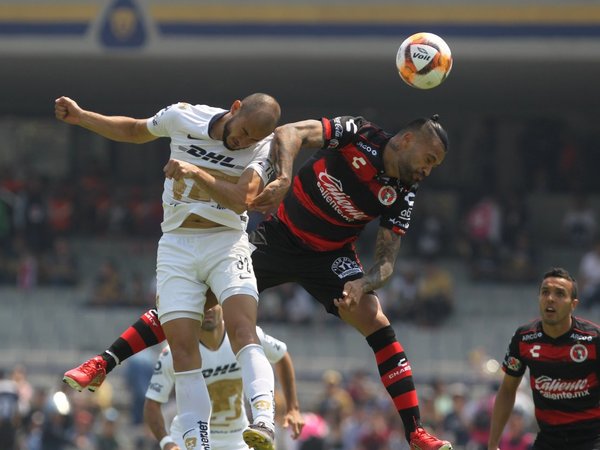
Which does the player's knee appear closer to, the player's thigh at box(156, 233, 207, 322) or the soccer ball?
the player's thigh at box(156, 233, 207, 322)

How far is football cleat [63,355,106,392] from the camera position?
8469 millimetres

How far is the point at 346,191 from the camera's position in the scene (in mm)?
8953

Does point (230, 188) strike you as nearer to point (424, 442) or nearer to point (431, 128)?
point (431, 128)

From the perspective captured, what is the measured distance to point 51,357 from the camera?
68.6 ft

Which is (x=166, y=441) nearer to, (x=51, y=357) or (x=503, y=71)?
(x=51, y=357)

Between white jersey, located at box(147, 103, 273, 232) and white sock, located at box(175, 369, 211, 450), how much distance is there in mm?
1018

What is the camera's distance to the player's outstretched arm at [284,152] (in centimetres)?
782

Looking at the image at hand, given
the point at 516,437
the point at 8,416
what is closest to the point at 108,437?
the point at 8,416

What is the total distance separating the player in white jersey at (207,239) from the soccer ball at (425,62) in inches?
45.9

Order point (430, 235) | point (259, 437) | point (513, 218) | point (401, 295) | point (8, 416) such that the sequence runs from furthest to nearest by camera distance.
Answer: point (430, 235) < point (513, 218) < point (401, 295) < point (8, 416) < point (259, 437)

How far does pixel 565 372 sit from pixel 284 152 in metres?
2.56

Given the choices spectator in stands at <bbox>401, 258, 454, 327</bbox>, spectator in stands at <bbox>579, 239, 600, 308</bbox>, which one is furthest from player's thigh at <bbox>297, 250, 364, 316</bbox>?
spectator in stands at <bbox>401, 258, 454, 327</bbox>

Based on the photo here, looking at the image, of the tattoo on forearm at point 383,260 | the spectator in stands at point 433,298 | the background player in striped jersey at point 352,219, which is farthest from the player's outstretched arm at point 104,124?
the spectator in stands at point 433,298

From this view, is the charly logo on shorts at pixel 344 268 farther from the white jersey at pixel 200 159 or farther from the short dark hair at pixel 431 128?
the short dark hair at pixel 431 128
